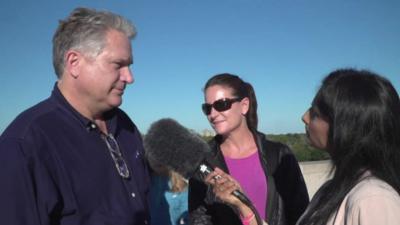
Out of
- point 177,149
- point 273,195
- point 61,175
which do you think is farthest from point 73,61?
point 273,195

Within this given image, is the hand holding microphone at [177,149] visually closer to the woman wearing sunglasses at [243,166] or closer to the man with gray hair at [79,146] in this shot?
the man with gray hair at [79,146]

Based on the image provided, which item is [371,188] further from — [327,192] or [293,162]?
[293,162]

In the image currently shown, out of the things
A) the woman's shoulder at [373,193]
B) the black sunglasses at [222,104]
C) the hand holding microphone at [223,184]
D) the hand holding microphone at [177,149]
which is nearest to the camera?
the woman's shoulder at [373,193]

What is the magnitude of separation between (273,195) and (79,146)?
1.81m

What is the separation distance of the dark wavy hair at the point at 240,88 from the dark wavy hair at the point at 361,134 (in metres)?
1.84

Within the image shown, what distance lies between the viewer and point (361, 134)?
6.40 ft

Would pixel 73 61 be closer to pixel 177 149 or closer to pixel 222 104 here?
pixel 177 149

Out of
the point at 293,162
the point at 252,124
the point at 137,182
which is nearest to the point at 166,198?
the point at 252,124

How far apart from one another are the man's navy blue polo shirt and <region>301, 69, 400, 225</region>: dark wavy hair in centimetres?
111

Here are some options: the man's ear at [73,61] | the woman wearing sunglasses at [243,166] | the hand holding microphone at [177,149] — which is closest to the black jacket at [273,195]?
the woman wearing sunglasses at [243,166]

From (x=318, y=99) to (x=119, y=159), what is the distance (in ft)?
4.10

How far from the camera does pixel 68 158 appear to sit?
2.12 metres

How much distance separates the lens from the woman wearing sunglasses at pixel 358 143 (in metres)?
1.83

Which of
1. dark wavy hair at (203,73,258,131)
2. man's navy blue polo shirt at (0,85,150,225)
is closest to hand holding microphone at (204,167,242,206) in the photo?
man's navy blue polo shirt at (0,85,150,225)
